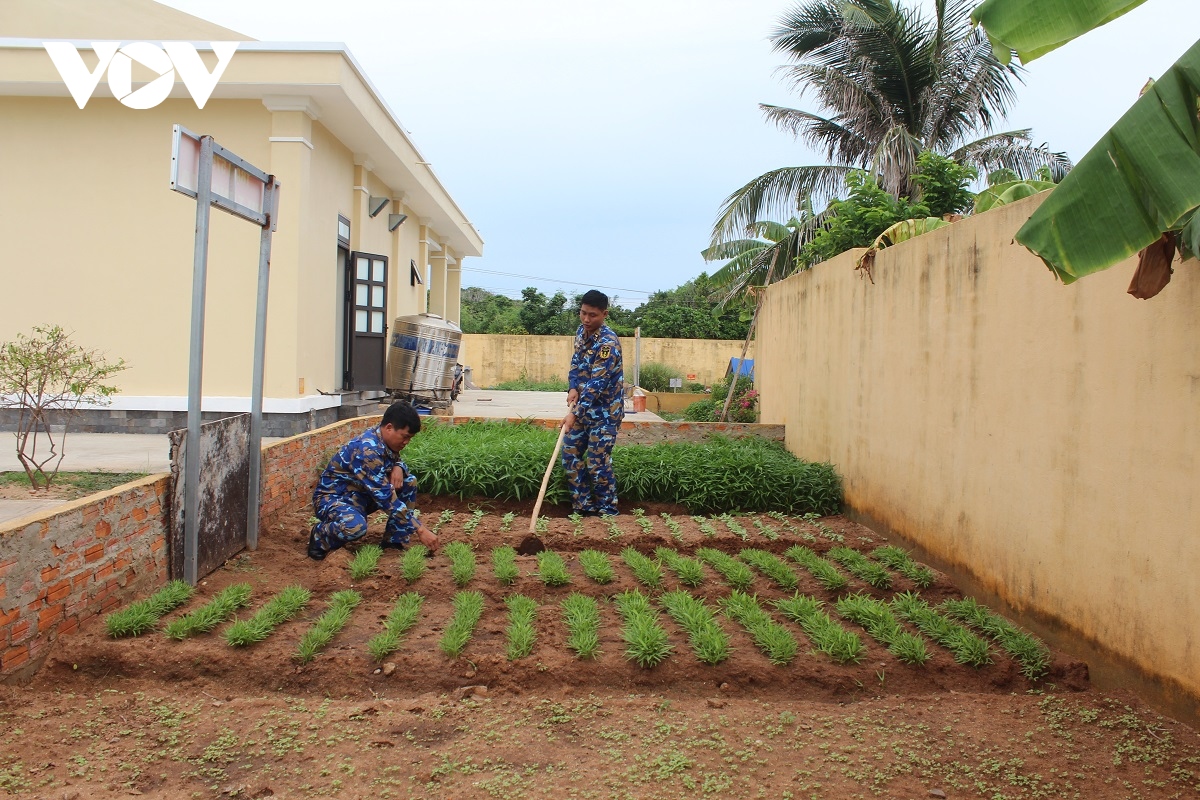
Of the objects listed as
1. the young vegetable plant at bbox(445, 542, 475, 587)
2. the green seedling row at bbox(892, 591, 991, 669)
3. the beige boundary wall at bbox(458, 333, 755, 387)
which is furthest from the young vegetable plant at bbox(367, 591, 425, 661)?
the beige boundary wall at bbox(458, 333, 755, 387)

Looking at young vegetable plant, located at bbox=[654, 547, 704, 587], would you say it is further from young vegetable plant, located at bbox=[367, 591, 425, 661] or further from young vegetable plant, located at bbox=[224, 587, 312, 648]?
young vegetable plant, located at bbox=[224, 587, 312, 648]

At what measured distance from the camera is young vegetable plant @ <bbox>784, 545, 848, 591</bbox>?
16.4 ft

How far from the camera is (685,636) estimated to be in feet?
13.4

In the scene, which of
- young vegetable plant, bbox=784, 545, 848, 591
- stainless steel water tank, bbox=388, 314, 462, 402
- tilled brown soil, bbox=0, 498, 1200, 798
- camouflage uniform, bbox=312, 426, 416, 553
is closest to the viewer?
tilled brown soil, bbox=0, 498, 1200, 798

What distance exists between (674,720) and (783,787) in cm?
59

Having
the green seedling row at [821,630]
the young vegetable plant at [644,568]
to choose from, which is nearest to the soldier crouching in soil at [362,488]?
the young vegetable plant at [644,568]

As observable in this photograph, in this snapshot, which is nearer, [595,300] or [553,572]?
[553,572]

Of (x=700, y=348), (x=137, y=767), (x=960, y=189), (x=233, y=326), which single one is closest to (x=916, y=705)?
(x=137, y=767)

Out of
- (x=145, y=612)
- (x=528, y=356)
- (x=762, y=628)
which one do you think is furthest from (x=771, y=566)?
(x=528, y=356)

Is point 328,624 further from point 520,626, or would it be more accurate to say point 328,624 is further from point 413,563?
point 413,563

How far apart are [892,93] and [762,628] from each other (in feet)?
48.3

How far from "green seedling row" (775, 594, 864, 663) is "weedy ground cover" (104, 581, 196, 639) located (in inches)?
117

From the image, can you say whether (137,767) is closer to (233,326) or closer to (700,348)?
(233,326)

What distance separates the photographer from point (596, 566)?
5.17 m
